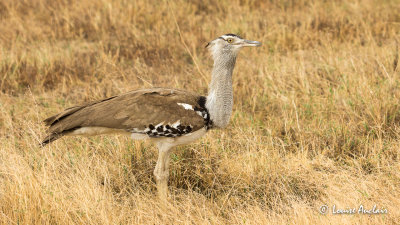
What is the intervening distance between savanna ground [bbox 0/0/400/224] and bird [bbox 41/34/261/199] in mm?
270

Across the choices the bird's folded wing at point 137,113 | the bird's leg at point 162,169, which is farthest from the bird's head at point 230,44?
the bird's leg at point 162,169

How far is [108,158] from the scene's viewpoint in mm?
3898

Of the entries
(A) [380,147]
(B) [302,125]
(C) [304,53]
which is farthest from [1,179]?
(C) [304,53]

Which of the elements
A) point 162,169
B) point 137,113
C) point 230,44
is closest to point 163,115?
point 137,113

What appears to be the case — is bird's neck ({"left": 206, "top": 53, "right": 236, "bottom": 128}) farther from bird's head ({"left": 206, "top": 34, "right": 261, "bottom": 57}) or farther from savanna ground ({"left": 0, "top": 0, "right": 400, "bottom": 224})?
savanna ground ({"left": 0, "top": 0, "right": 400, "bottom": 224})

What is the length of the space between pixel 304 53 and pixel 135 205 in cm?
357

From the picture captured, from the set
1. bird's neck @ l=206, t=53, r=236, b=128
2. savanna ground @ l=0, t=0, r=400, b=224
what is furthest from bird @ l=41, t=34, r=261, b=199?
savanna ground @ l=0, t=0, r=400, b=224

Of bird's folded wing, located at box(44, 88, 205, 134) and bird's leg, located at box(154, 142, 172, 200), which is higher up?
bird's folded wing, located at box(44, 88, 205, 134)

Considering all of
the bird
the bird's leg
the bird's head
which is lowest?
the bird's leg

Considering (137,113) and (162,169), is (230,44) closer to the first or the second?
(137,113)

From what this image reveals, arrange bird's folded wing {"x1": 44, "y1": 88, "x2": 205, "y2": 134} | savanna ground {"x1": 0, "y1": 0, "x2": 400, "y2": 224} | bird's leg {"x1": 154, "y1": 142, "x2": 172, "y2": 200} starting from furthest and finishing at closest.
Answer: bird's leg {"x1": 154, "y1": 142, "x2": 172, "y2": 200} < bird's folded wing {"x1": 44, "y1": 88, "x2": 205, "y2": 134} < savanna ground {"x1": 0, "y1": 0, "x2": 400, "y2": 224}

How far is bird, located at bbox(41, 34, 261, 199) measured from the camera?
136 inches

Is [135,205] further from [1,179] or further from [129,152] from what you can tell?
[1,179]

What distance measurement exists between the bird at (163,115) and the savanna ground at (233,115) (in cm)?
27
